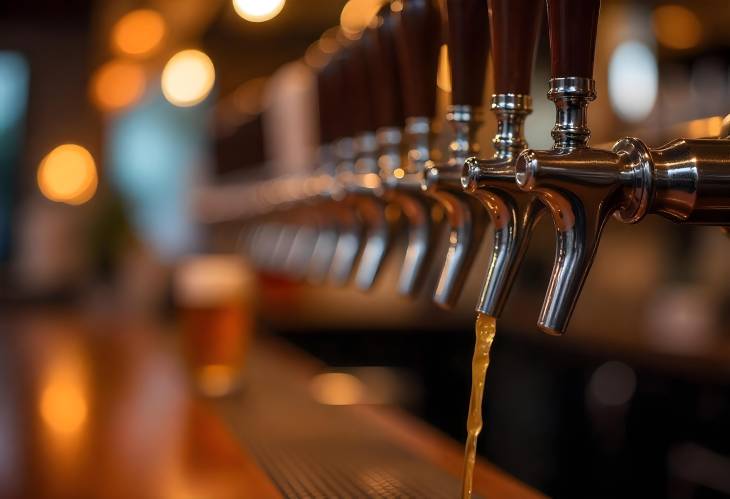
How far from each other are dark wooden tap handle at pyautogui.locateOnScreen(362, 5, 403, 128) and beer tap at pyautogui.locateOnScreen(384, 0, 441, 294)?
0.14 feet

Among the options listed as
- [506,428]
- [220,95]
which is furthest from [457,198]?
[220,95]

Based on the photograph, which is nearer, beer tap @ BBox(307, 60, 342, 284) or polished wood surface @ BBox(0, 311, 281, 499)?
polished wood surface @ BBox(0, 311, 281, 499)

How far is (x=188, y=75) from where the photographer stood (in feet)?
22.4

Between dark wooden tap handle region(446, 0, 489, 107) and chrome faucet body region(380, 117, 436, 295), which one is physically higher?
dark wooden tap handle region(446, 0, 489, 107)

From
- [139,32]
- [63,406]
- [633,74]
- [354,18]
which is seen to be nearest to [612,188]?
[63,406]

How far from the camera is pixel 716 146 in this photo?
2.62 ft

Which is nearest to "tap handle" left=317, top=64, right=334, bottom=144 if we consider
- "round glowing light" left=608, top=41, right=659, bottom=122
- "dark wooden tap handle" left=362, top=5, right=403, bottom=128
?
"dark wooden tap handle" left=362, top=5, right=403, bottom=128

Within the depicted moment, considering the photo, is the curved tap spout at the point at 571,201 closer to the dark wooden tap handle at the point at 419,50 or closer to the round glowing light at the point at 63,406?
the dark wooden tap handle at the point at 419,50

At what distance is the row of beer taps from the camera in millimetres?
804

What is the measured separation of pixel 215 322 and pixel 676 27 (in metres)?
4.04

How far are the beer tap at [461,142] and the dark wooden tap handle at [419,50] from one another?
117mm

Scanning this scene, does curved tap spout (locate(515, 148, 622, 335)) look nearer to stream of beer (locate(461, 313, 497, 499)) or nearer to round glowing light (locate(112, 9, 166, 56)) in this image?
stream of beer (locate(461, 313, 497, 499))

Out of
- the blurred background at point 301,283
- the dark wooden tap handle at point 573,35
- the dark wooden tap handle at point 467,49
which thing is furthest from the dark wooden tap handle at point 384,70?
the dark wooden tap handle at point 573,35

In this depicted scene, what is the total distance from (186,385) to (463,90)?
1.54 meters
